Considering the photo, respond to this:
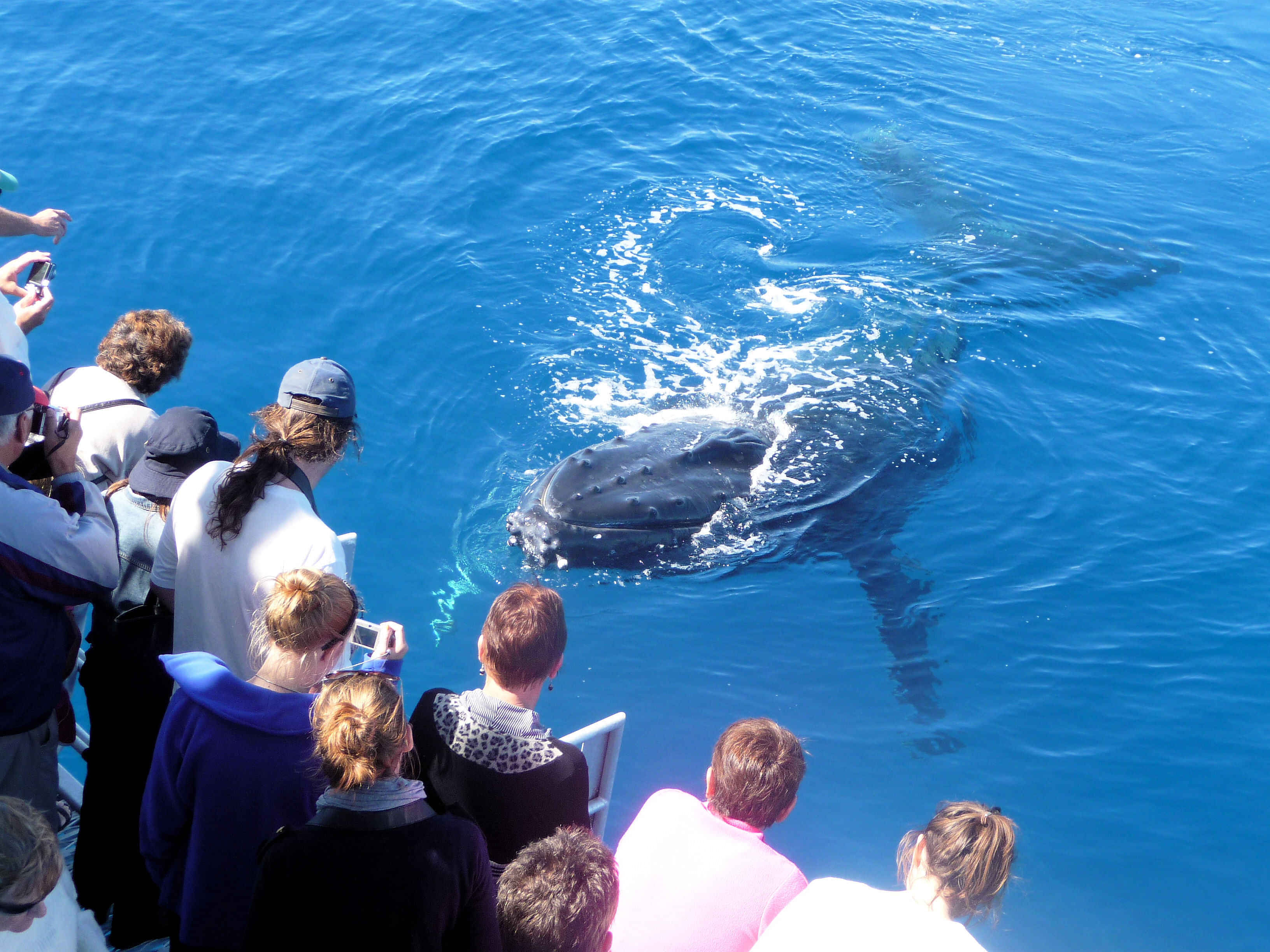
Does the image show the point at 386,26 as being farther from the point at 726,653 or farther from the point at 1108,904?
the point at 1108,904

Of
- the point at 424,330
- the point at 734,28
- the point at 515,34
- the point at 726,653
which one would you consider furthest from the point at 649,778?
the point at 734,28

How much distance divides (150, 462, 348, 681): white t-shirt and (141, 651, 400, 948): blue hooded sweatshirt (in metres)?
0.81

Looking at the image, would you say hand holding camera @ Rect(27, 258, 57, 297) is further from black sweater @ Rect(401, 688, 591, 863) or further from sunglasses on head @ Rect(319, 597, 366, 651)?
black sweater @ Rect(401, 688, 591, 863)

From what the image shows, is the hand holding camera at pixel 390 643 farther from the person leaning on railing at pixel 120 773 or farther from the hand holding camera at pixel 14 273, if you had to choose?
the hand holding camera at pixel 14 273

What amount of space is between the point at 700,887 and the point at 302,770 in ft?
5.40

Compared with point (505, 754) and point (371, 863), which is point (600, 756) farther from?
point (371, 863)

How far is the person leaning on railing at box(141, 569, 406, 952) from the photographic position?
3580 mm

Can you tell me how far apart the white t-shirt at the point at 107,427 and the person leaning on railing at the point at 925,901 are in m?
4.22

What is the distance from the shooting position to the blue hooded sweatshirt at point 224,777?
141 inches

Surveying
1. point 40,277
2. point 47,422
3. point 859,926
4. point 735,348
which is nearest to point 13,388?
point 47,422

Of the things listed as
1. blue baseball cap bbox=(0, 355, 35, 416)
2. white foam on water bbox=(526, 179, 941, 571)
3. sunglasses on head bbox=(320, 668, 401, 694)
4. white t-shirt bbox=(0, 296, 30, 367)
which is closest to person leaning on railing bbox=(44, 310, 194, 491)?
white t-shirt bbox=(0, 296, 30, 367)

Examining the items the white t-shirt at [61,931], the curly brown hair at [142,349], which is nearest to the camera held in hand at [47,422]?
the curly brown hair at [142,349]

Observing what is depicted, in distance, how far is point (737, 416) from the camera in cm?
1125

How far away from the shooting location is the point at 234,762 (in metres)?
3.58
